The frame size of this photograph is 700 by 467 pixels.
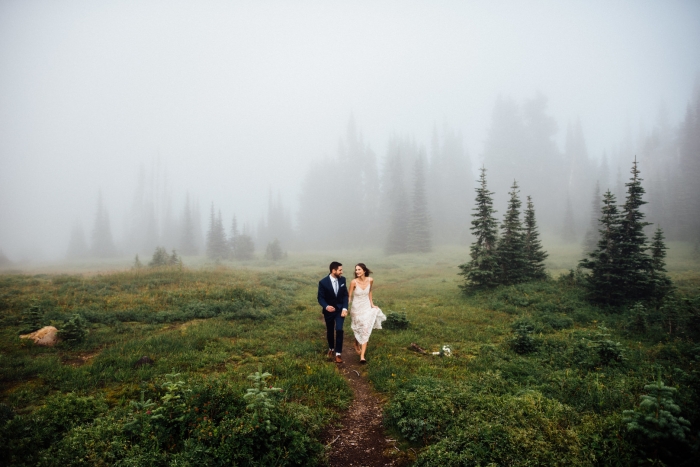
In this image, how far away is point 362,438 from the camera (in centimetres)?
520

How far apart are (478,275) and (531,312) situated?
205 inches

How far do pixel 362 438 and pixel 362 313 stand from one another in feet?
12.9

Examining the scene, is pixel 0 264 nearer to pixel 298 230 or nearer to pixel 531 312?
pixel 298 230

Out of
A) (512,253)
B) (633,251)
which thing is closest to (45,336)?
(512,253)

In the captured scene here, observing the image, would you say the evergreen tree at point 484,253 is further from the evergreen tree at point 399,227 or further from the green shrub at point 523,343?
the evergreen tree at point 399,227

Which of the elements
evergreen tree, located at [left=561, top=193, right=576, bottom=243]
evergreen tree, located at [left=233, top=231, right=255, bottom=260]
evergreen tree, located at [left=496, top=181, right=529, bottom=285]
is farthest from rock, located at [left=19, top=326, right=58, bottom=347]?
evergreen tree, located at [left=561, top=193, right=576, bottom=243]

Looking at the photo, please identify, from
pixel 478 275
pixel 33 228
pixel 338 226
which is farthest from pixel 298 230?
pixel 33 228

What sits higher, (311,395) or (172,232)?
(172,232)

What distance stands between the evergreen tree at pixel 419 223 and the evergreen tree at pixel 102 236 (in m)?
75.3

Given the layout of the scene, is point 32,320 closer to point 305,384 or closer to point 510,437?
point 305,384

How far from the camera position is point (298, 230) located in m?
94.6

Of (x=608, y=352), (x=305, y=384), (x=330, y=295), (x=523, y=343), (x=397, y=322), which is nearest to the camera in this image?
(x=305, y=384)

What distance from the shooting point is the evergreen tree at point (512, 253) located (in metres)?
18.6

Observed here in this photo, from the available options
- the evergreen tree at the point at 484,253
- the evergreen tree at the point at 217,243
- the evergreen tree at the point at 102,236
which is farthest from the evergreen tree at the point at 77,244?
the evergreen tree at the point at 484,253
